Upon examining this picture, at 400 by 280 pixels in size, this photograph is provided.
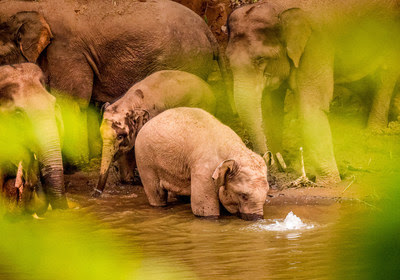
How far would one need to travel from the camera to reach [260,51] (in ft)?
25.3

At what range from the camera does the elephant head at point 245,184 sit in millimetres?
6223

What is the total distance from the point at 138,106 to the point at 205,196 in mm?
1793

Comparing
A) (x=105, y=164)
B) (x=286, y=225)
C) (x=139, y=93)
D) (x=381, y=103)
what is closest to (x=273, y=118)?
(x=381, y=103)

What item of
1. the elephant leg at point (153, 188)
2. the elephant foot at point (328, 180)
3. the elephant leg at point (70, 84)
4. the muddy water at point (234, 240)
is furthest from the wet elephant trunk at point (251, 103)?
the elephant leg at point (70, 84)

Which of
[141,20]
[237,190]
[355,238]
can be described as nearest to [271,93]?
[141,20]

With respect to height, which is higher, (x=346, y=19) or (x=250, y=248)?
(x=346, y=19)

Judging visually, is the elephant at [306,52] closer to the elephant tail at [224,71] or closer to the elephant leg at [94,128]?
the elephant tail at [224,71]

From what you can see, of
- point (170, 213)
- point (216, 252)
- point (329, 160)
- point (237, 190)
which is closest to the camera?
point (216, 252)

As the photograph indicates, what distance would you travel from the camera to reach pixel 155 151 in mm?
6898

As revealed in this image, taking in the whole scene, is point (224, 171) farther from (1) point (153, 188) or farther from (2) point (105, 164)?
(2) point (105, 164)

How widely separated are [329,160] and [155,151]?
5.92ft

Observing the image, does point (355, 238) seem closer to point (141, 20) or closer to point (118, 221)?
point (118, 221)

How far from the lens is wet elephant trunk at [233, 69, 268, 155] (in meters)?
7.59

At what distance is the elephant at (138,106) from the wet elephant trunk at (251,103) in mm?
653
